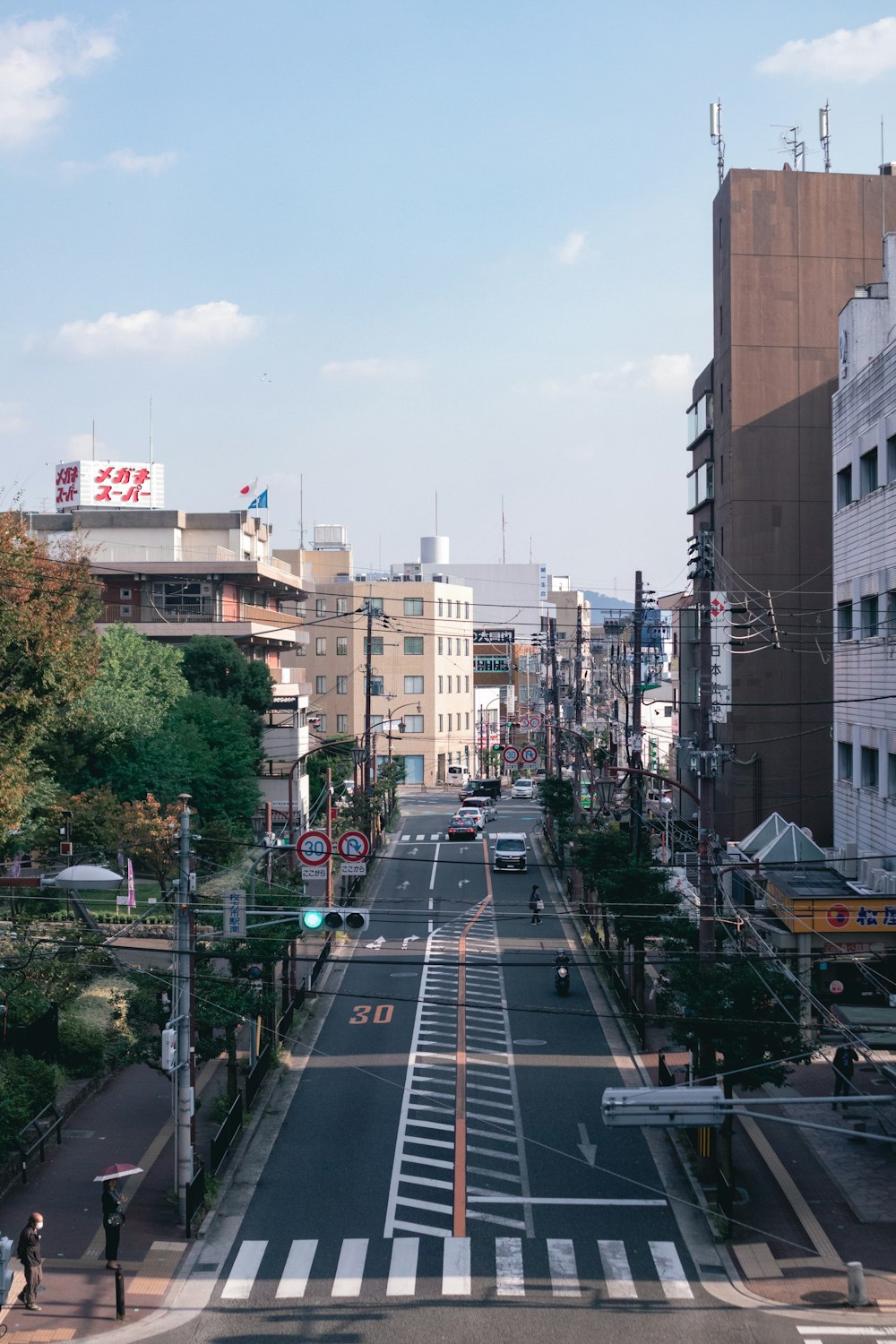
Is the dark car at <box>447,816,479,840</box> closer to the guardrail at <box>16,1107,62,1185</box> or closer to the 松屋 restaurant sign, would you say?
the 松屋 restaurant sign

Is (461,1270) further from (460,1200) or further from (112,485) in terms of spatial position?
(112,485)

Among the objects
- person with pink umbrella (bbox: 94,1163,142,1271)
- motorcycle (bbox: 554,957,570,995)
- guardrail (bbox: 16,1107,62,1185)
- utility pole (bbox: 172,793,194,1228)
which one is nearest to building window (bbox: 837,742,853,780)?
motorcycle (bbox: 554,957,570,995)

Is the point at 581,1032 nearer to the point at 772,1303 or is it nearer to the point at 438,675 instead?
the point at 772,1303

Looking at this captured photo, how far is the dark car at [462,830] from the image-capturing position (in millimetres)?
82125

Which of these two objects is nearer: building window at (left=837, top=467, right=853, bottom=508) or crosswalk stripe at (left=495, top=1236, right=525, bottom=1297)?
crosswalk stripe at (left=495, top=1236, right=525, bottom=1297)

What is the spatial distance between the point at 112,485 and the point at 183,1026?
69442mm

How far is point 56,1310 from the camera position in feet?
69.8

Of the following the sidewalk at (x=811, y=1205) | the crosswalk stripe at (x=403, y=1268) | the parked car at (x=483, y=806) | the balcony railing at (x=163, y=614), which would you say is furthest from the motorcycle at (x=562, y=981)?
the parked car at (x=483, y=806)

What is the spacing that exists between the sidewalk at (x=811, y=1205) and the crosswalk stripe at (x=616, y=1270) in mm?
2012

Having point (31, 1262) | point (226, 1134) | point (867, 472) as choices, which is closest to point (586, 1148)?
point (226, 1134)

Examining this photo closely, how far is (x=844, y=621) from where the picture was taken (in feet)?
139

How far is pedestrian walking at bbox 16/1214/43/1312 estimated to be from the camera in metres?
21.4

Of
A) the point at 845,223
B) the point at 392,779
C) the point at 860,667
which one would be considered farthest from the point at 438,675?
the point at 860,667

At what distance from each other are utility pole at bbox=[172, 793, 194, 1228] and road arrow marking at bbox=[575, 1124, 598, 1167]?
342 inches
